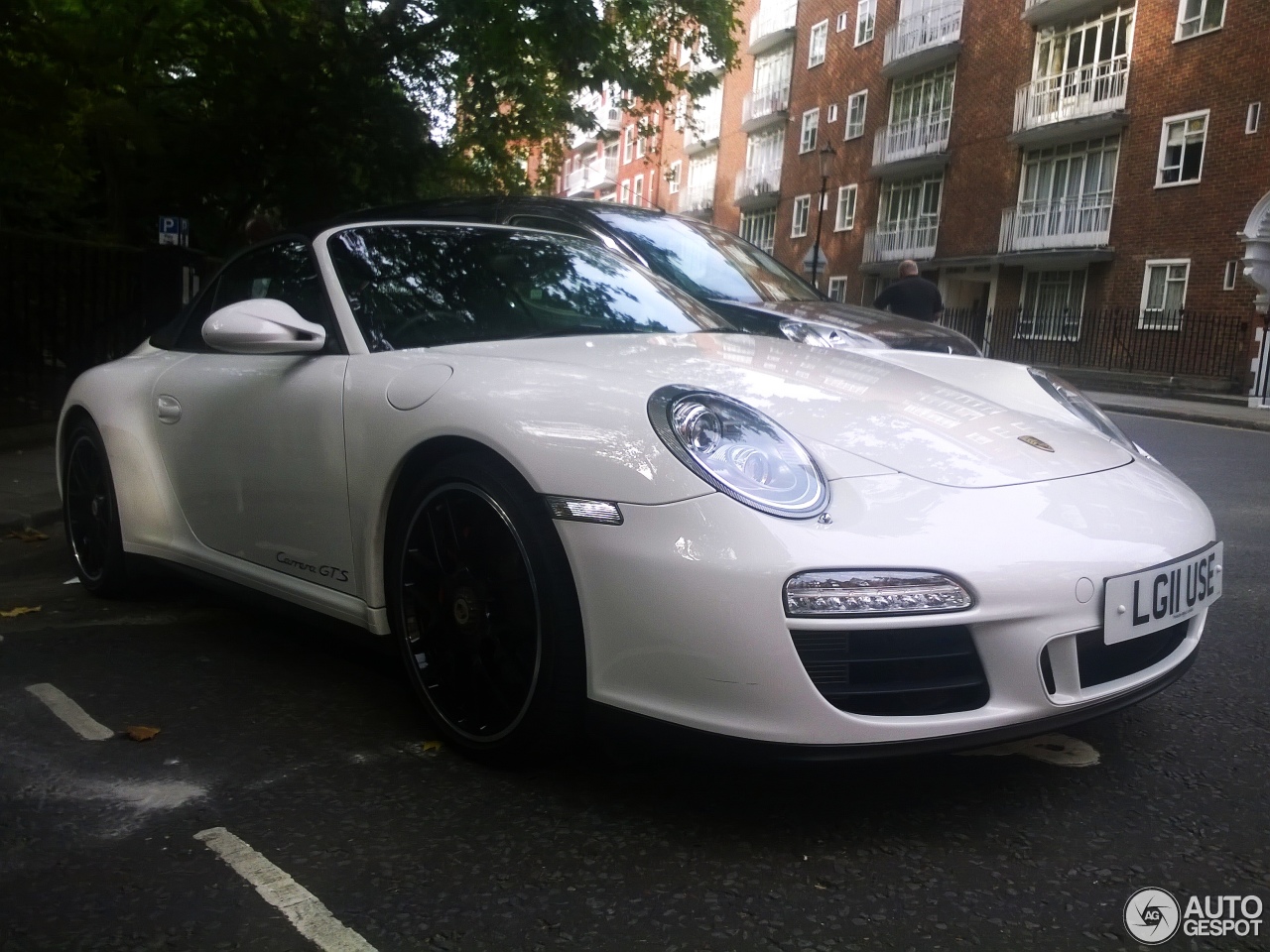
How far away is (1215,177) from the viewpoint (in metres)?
23.1

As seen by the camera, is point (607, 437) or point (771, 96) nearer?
point (607, 437)

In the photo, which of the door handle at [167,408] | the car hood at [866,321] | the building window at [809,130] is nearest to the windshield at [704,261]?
the car hood at [866,321]

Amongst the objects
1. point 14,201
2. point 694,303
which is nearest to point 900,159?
point 14,201

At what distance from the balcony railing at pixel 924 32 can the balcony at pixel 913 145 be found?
71.9 inches

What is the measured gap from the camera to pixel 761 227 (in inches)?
1805

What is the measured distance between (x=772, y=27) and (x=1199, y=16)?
22645 mm

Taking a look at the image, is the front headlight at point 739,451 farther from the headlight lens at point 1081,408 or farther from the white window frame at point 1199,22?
the white window frame at point 1199,22

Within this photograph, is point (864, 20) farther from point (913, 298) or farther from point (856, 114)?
point (913, 298)

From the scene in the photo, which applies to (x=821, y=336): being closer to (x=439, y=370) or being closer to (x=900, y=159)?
(x=439, y=370)

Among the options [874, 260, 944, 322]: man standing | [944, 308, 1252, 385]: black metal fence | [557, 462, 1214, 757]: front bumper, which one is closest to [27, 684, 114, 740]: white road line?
[557, 462, 1214, 757]: front bumper

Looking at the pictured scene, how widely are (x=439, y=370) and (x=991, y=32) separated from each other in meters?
31.5

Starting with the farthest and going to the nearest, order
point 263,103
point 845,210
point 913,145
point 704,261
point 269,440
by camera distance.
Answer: point 845,210, point 913,145, point 263,103, point 704,261, point 269,440

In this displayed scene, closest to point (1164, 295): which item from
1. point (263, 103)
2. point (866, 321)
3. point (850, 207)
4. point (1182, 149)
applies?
point (1182, 149)

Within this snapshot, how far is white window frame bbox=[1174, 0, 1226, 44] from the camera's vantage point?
75.4ft
